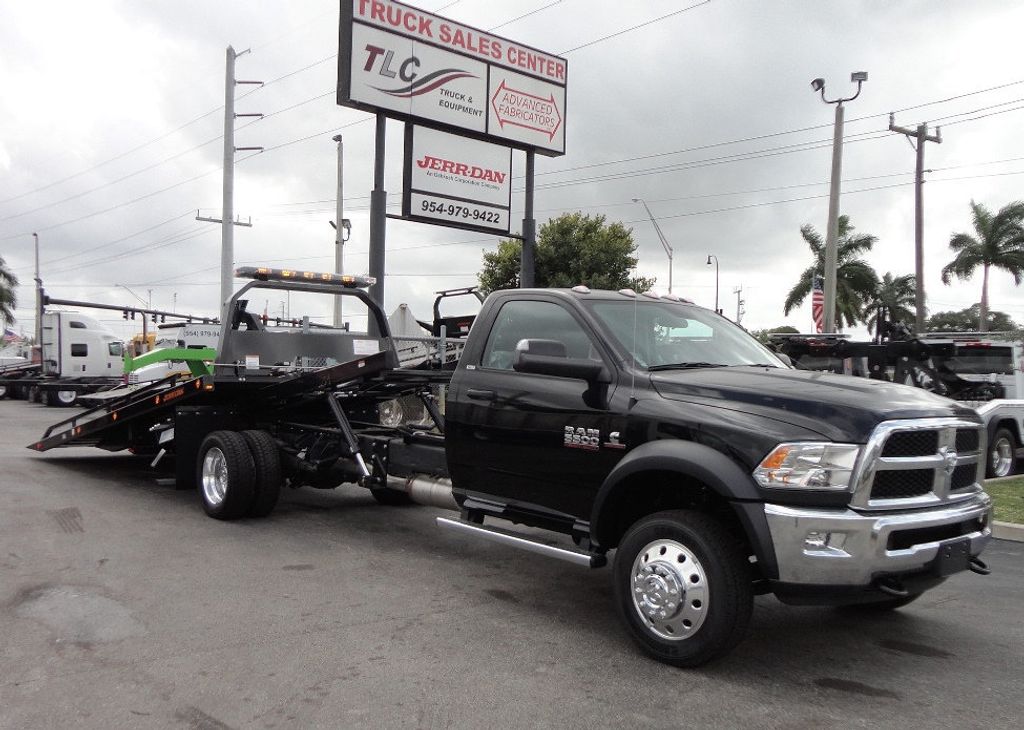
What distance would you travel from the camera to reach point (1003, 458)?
38.5 ft

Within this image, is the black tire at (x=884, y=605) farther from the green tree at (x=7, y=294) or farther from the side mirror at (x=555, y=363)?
the green tree at (x=7, y=294)

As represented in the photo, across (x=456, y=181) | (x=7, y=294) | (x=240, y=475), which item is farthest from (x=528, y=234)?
(x=7, y=294)

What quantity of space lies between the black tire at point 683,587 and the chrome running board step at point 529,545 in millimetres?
266

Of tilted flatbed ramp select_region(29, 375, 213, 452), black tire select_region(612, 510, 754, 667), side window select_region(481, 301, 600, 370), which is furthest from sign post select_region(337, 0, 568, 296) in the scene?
black tire select_region(612, 510, 754, 667)

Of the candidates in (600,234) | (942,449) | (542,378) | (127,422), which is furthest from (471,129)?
(600,234)

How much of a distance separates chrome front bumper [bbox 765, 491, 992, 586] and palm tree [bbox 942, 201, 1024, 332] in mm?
42649

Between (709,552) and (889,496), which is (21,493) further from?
(889,496)

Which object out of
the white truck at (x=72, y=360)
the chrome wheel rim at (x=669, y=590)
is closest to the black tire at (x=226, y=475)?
the chrome wheel rim at (x=669, y=590)

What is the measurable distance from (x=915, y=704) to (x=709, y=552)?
113 centimetres

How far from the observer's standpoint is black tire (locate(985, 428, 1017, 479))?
1148 centimetres

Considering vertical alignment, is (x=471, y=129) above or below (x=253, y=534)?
above

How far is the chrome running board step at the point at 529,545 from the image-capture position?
15.4 feet

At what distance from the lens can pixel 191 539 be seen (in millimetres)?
7008

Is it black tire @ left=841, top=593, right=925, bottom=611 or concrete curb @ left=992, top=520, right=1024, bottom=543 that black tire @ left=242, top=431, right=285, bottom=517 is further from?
concrete curb @ left=992, top=520, right=1024, bottom=543
